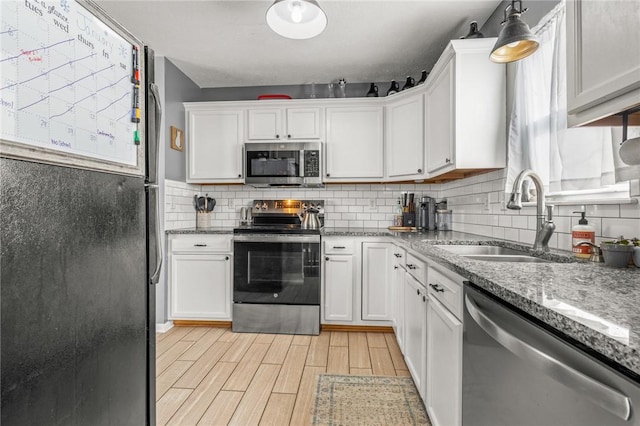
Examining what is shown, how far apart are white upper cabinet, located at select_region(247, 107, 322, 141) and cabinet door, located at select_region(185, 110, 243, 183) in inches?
5.9

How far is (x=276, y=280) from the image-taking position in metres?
3.03

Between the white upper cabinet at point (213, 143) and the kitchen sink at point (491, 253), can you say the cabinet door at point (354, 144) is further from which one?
the kitchen sink at point (491, 253)

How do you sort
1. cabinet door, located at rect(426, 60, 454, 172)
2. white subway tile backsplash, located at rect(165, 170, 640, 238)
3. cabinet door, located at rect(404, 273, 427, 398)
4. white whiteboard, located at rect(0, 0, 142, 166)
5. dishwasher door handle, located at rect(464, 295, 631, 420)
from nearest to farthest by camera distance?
1. dishwasher door handle, located at rect(464, 295, 631, 420)
2. white whiteboard, located at rect(0, 0, 142, 166)
3. white subway tile backsplash, located at rect(165, 170, 640, 238)
4. cabinet door, located at rect(404, 273, 427, 398)
5. cabinet door, located at rect(426, 60, 454, 172)

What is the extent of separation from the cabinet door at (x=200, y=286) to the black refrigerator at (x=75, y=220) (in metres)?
1.75

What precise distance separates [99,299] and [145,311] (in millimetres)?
294

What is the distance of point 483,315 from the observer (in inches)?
36.2

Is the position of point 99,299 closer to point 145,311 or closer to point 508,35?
point 145,311

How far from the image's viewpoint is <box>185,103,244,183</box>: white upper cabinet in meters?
3.45

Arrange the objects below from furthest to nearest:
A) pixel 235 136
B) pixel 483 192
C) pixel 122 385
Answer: pixel 235 136
pixel 483 192
pixel 122 385

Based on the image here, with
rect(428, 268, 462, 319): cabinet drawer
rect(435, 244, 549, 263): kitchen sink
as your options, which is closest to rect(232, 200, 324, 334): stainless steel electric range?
rect(435, 244, 549, 263): kitchen sink

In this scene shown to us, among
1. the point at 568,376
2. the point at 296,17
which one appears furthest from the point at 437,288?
the point at 296,17

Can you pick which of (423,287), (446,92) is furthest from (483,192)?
(423,287)

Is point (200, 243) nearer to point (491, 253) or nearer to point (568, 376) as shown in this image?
point (491, 253)

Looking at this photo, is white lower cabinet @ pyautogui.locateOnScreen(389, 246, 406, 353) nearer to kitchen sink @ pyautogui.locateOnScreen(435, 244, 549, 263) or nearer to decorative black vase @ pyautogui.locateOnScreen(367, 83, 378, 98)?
kitchen sink @ pyautogui.locateOnScreen(435, 244, 549, 263)
